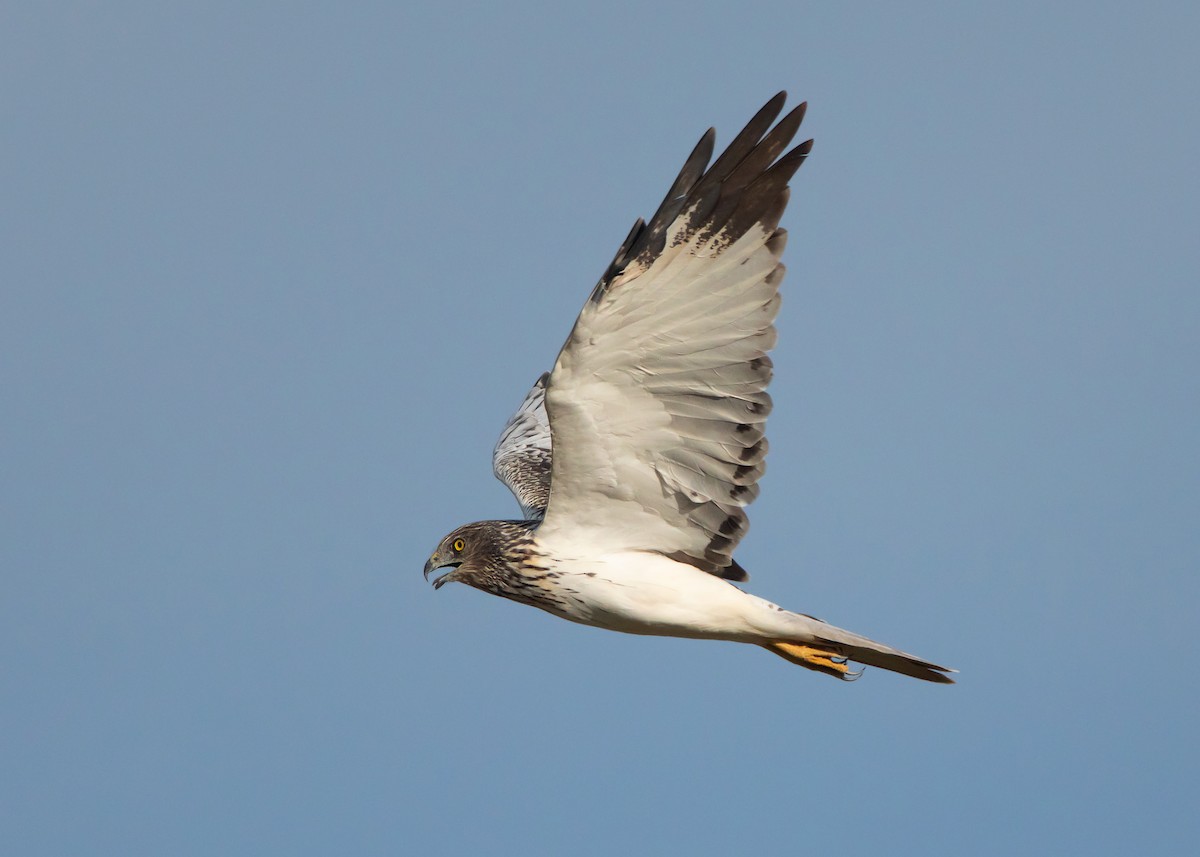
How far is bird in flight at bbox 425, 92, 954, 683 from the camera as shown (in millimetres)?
7496

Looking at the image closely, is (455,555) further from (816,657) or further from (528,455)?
(528,455)

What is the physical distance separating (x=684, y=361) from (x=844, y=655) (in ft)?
6.73

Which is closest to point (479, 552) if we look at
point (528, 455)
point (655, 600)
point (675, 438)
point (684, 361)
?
point (655, 600)

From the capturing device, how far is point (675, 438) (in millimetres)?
8156

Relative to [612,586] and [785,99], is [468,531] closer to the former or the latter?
[612,586]

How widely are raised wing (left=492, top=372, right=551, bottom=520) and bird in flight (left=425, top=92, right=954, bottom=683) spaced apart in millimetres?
1860

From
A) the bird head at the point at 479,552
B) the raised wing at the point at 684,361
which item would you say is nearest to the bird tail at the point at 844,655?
the raised wing at the point at 684,361

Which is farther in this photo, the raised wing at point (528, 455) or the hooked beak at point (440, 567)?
the raised wing at point (528, 455)

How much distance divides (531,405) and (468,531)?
3740 millimetres

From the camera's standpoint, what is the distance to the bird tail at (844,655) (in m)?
8.51

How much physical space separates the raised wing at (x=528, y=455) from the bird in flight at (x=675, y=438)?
186cm

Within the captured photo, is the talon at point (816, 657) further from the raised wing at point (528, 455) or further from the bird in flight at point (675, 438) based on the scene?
the raised wing at point (528, 455)

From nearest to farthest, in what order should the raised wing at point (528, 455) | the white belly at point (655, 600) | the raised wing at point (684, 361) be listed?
1. the raised wing at point (684, 361)
2. the white belly at point (655, 600)
3. the raised wing at point (528, 455)

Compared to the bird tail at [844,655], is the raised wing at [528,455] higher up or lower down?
higher up
